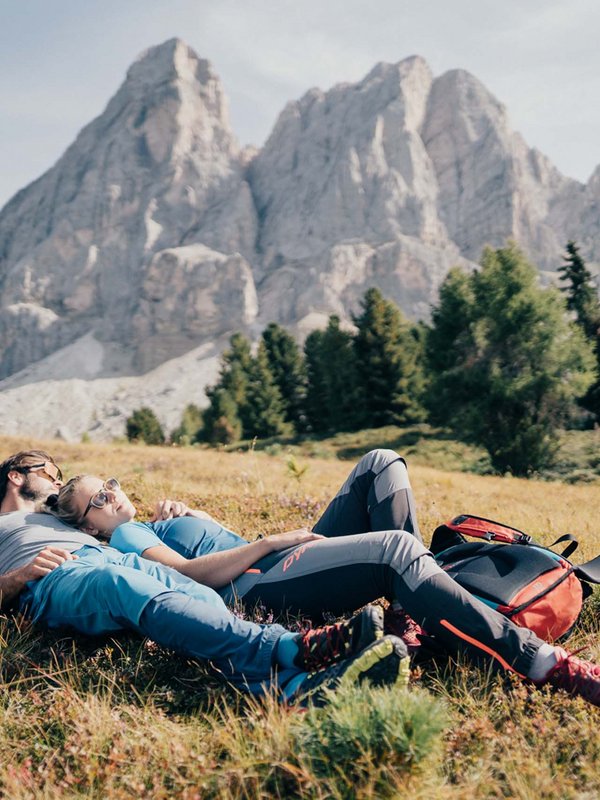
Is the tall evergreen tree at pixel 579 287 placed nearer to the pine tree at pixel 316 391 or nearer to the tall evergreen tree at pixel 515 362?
the tall evergreen tree at pixel 515 362

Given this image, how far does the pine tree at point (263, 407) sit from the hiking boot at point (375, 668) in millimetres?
44863

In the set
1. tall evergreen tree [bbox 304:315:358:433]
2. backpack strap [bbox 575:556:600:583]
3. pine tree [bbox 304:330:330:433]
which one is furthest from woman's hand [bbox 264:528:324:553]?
pine tree [bbox 304:330:330:433]

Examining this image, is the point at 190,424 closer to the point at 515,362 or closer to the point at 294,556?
the point at 515,362

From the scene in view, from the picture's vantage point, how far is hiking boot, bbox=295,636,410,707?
2.58 meters

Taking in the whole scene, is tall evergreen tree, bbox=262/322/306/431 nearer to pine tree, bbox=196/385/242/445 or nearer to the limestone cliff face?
pine tree, bbox=196/385/242/445

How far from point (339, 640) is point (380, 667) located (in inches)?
11.6

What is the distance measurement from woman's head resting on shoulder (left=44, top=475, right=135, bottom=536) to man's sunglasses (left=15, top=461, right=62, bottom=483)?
1.33 ft

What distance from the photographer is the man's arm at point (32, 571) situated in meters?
3.60

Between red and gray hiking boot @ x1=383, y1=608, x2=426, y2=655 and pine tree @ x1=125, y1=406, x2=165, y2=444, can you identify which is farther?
pine tree @ x1=125, y1=406, x2=165, y2=444

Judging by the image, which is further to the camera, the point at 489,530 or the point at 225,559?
the point at 489,530

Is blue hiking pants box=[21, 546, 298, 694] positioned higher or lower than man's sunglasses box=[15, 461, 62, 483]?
lower

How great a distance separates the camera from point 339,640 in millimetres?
2848

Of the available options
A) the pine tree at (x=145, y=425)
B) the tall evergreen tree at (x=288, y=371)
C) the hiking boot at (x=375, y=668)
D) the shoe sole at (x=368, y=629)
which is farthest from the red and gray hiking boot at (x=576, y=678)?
the pine tree at (x=145, y=425)

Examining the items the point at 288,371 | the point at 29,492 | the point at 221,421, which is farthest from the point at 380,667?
the point at 288,371
